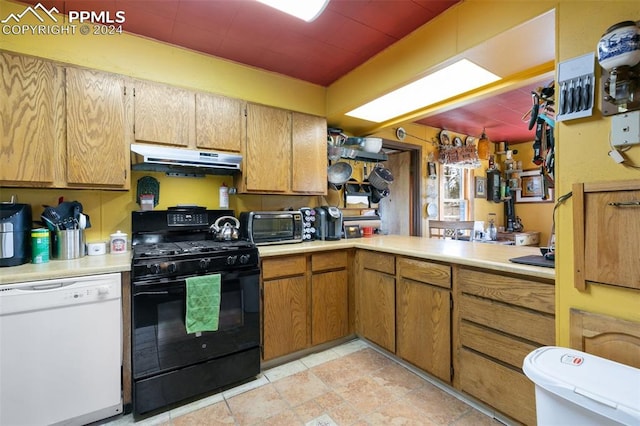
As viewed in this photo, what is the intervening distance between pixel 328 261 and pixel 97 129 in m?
1.93

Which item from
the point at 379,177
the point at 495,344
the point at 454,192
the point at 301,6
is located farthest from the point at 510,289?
the point at 454,192

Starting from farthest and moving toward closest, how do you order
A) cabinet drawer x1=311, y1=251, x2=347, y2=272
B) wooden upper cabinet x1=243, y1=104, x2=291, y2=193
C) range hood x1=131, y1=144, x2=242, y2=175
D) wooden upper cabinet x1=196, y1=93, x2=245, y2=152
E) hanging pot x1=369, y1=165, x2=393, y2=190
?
hanging pot x1=369, y1=165, x2=393, y2=190
wooden upper cabinet x1=243, y1=104, x2=291, y2=193
cabinet drawer x1=311, y1=251, x2=347, y2=272
wooden upper cabinet x1=196, y1=93, x2=245, y2=152
range hood x1=131, y1=144, x2=242, y2=175

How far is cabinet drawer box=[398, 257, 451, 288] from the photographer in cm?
187

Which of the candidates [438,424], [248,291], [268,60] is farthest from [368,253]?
[268,60]

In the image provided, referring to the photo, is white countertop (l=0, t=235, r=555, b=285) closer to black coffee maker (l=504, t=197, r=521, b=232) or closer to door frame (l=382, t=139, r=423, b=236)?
door frame (l=382, t=139, r=423, b=236)

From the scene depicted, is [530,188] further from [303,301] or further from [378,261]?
[303,301]

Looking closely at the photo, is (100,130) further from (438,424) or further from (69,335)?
(438,424)

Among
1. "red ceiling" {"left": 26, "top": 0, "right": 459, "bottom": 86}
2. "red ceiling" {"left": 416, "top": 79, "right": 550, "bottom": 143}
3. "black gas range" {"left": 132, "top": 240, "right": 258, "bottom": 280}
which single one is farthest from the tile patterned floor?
"red ceiling" {"left": 416, "top": 79, "right": 550, "bottom": 143}

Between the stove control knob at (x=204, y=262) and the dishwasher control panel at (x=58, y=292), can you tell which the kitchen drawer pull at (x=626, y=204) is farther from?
the dishwasher control panel at (x=58, y=292)

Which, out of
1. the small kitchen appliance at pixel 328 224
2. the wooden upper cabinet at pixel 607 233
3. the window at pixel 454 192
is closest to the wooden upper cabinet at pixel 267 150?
the small kitchen appliance at pixel 328 224

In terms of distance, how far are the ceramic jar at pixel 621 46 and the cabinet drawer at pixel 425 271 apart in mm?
1229

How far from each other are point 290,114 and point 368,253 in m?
1.49

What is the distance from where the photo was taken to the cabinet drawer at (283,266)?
219 cm

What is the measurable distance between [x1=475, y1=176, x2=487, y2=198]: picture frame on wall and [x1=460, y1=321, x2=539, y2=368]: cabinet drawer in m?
3.55
